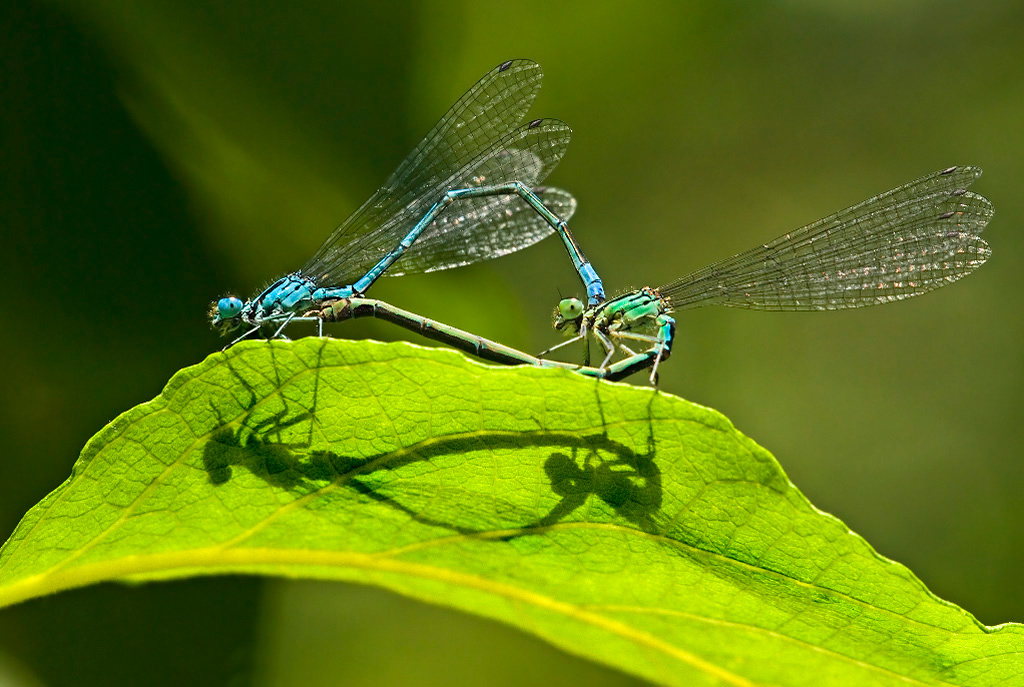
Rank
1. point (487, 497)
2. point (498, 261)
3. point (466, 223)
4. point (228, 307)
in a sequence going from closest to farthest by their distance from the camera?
point (487, 497) → point (228, 307) → point (466, 223) → point (498, 261)

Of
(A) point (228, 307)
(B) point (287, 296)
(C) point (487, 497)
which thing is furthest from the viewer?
(B) point (287, 296)

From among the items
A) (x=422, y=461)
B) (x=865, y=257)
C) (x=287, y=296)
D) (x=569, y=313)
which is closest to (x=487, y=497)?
(x=422, y=461)

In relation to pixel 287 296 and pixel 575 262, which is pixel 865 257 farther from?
pixel 287 296

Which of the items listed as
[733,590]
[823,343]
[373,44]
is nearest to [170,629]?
[733,590]

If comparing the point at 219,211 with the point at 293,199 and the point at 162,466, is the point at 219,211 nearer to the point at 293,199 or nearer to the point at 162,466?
the point at 293,199

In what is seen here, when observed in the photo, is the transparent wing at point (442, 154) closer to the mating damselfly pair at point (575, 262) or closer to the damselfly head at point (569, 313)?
the mating damselfly pair at point (575, 262)

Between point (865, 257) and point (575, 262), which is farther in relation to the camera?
point (575, 262)

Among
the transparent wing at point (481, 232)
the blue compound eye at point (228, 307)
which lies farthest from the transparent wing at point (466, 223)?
the blue compound eye at point (228, 307)

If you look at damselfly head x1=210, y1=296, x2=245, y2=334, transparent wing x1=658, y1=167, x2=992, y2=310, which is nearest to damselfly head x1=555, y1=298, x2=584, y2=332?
transparent wing x1=658, y1=167, x2=992, y2=310

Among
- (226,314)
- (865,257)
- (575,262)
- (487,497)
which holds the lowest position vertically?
(487,497)
